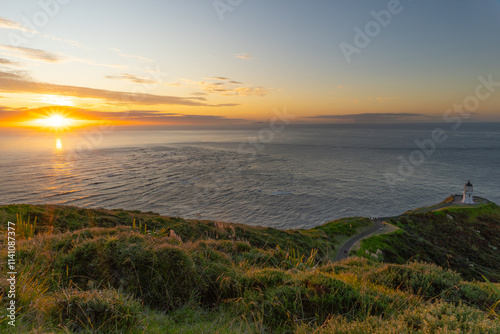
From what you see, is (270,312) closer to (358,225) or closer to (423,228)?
(358,225)

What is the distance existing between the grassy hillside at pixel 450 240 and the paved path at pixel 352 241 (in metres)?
2.13

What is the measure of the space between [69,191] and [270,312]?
84442mm

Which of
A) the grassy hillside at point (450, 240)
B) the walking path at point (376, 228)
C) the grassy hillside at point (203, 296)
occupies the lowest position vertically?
the grassy hillside at point (450, 240)

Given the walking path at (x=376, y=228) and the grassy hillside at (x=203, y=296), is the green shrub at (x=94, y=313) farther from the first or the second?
the walking path at (x=376, y=228)

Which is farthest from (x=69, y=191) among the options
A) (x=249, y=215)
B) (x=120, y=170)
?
(x=249, y=215)

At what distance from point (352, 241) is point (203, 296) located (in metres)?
53.4

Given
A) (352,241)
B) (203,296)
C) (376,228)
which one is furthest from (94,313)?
(376,228)

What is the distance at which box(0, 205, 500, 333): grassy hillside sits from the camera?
3.52m

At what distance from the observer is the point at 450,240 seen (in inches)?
2405

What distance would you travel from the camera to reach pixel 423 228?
6388cm

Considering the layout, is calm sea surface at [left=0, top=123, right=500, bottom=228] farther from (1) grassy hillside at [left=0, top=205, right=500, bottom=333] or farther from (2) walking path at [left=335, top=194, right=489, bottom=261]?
(1) grassy hillside at [left=0, top=205, right=500, bottom=333]

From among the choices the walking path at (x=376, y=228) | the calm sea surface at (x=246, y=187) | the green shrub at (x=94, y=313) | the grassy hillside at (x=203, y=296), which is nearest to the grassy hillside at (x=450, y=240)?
Result: the walking path at (x=376, y=228)

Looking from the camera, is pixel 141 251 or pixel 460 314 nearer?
pixel 460 314

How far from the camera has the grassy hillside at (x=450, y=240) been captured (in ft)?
158
